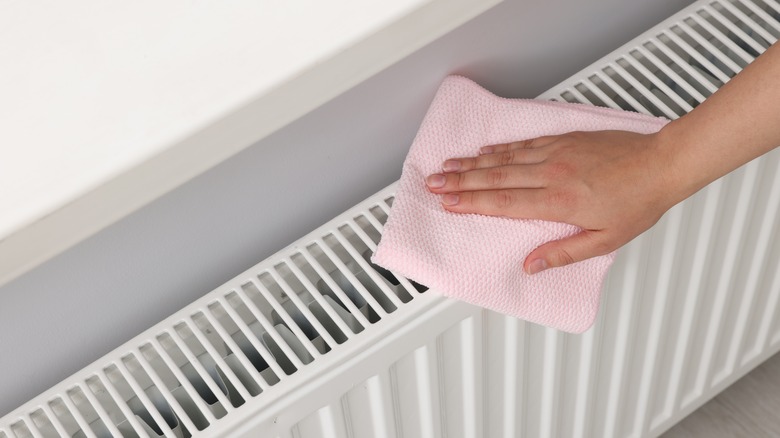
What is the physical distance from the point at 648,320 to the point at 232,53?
510 millimetres

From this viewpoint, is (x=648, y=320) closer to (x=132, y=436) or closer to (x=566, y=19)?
(x=566, y=19)

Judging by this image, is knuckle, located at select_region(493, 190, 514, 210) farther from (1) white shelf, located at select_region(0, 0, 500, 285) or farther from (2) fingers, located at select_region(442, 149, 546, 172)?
(1) white shelf, located at select_region(0, 0, 500, 285)

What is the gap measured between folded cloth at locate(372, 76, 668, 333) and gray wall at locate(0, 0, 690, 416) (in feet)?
0.14

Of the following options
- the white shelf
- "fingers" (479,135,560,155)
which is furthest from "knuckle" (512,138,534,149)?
the white shelf

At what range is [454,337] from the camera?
69cm

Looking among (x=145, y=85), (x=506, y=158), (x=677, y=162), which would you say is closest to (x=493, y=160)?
(x=506, y=158)

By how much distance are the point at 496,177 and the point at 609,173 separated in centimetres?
7

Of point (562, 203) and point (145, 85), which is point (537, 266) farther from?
point (145, 85)

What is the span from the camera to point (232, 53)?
1.58 feet

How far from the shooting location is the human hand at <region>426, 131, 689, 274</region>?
2.06ft

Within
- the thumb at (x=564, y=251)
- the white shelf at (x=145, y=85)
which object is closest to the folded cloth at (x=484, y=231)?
the thumb at (x=564, y=251)

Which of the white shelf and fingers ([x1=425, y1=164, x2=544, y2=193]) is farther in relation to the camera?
fingers ([x1=425, y1=164, x2=544, y2=193])

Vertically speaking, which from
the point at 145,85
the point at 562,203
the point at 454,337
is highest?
the point at 145,85

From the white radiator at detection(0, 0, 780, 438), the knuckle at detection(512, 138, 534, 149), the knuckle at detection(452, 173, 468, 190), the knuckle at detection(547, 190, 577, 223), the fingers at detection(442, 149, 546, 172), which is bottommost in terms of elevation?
the white radiator at detection(0, 0, 780, 438)
